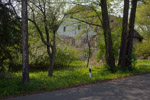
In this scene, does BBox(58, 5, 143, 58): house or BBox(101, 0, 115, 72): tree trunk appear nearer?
BBox(101, 0, 115, 72): tree trunk

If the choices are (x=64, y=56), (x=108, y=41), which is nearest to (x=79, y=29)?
(x=64, y=56)

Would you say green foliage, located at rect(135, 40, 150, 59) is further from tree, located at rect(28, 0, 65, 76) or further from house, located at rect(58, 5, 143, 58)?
tree, located at rect(28, 0, 65, 76)

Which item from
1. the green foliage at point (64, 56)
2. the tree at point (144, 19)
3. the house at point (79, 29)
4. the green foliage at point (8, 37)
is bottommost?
the green foliage at point (64, 56)

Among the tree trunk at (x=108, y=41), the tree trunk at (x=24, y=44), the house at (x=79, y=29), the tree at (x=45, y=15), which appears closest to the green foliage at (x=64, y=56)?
the house at (x=79, y=29)

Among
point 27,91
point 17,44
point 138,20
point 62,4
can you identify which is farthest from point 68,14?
point 138,20

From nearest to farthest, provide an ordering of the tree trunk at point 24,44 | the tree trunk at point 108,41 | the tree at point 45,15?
the tree trunk at point 24,44, the tree at point 45,15, the tree trunk at point 108,41

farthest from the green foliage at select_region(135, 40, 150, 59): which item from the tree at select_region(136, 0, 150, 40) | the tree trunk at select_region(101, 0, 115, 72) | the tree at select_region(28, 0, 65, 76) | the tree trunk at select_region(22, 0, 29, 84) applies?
the tree trunk at select_region(22, 0, 29, 84)

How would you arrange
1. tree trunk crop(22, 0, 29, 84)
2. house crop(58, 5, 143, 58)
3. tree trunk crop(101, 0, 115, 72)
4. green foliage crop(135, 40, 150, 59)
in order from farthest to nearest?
green foliage crop(135, 40, 150, 59), house crop(58, 5, 143, 58), tree trunk crop(101, 0, 115, 72), tree trunk crop(22, 0, 29, 84)

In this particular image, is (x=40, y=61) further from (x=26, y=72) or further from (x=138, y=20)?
(x=138, y=20)

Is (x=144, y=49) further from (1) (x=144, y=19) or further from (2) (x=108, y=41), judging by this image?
(2) (x=108, y=41)

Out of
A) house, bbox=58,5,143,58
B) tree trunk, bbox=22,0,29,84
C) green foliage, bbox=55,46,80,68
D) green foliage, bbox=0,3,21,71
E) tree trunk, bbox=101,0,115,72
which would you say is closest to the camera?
tree trunk, bbox=22,0,29,84

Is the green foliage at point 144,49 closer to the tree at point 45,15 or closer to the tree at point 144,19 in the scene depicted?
the tree at point 144,19

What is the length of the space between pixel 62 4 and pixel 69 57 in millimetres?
10954

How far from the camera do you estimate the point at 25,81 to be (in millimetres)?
8758
